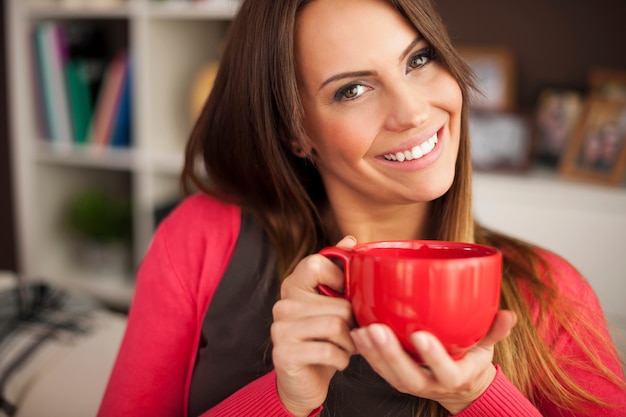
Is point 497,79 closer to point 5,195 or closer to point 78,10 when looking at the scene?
point 78,10

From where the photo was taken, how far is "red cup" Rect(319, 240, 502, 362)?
65cm

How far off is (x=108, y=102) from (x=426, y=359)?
7.93 ft

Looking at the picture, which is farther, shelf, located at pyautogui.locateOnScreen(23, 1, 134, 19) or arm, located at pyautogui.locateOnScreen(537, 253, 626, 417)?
shelf, located at pyautogui.locateOnScreen(23, 1, 134, 19)

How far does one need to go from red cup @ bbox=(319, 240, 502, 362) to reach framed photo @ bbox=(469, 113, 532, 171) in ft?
5.34

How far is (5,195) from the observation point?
3355 millimetres

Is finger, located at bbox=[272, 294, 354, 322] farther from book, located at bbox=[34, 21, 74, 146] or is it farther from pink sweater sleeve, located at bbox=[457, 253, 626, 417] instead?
book, located at bbox=[34, 21, 74, 146]

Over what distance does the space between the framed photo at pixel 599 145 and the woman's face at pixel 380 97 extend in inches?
50.3

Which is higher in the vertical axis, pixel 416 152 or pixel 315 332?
pixel 416 152

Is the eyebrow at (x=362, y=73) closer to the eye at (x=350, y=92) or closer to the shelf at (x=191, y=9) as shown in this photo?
the eye at (x=350, y=92)

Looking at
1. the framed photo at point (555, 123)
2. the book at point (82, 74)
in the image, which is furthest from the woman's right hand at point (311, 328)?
the book at point (82, 74)

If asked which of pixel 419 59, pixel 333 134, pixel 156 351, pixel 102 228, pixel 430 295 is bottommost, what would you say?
pixel 102 228

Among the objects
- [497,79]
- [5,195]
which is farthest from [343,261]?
[5,195]

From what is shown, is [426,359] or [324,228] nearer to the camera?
[426,359]

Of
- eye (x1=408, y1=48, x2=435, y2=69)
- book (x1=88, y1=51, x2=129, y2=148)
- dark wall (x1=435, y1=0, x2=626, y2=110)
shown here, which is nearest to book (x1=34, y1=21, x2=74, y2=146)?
book (x1=88, y1=51, x2=129, y2=148)
